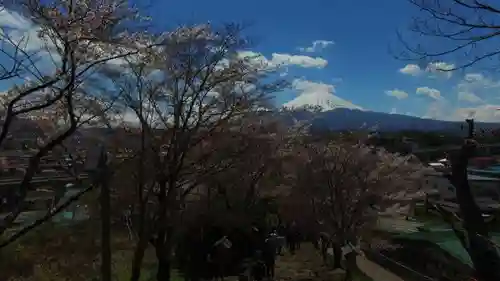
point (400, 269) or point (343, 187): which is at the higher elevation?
point (343, 187)

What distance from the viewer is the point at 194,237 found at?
16.1m

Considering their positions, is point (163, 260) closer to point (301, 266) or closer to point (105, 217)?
point (105, 217)

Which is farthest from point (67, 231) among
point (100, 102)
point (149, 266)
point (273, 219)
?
point (273, 219)

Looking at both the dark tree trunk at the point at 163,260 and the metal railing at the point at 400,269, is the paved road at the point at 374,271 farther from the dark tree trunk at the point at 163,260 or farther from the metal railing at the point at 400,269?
the dark tree trunk at the point at 163,260

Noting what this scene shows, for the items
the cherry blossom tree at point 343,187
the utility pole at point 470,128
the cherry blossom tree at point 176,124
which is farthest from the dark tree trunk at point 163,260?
the utility pole at point 470,128

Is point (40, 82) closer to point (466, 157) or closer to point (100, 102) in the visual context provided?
point (100, 102)

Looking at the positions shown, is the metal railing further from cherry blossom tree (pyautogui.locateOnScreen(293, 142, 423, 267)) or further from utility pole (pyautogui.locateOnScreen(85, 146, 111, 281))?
cherry blossom tree (pyautogui.locateOnScreen(293, 142, 423, 267))

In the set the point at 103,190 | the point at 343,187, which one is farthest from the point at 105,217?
the point at 343,187

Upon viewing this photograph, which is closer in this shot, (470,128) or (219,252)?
(470,128)

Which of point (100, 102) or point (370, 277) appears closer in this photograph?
point (100, 102)

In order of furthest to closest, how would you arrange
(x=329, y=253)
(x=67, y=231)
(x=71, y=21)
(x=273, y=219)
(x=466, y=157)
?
(x=273, y=219) < (x=329, y=253) < (x=67, y=231) < (x=71, y=21) < (x=466, y=157)

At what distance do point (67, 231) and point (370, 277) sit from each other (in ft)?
27.3

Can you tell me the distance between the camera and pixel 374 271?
415 inches

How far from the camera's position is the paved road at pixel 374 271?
9050 mm
